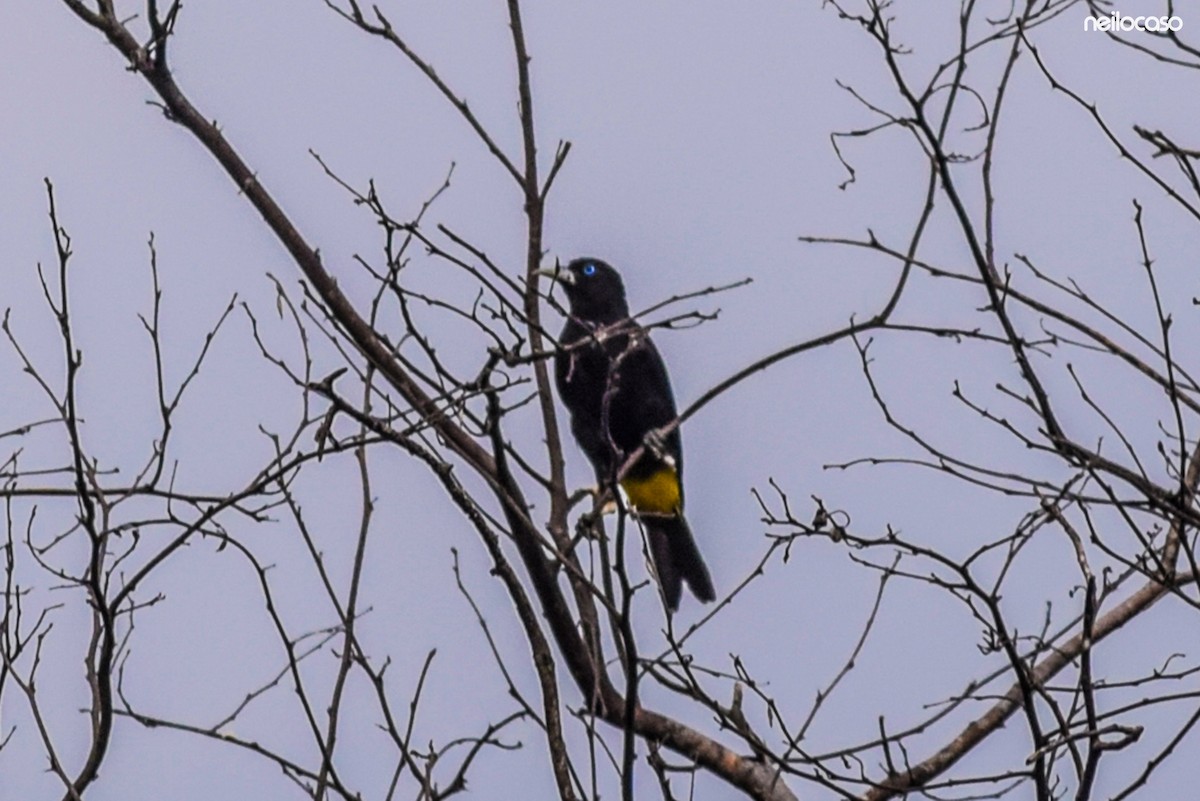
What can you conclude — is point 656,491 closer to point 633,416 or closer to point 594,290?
point 633,416

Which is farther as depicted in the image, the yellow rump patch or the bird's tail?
the yellow rump patch

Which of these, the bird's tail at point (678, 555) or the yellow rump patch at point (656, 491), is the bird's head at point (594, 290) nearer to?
the yellow rump patch at point (656, 491)

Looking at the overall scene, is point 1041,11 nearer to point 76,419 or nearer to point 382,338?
point 382,338

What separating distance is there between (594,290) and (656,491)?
0.85 metres

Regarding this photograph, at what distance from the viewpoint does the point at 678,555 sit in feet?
23.0

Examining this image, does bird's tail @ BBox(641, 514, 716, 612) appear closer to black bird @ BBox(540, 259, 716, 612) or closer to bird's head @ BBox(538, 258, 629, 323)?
black bird @ BBox(540, 259, 716, 612)

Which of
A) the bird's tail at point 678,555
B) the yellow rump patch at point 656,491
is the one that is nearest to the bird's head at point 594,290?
the yellow rump patch at point 656,491

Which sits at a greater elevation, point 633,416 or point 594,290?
point 594,290

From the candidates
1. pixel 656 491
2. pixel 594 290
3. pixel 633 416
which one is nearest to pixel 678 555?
pixel 656 491

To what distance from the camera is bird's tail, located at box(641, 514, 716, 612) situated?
687 centimetres

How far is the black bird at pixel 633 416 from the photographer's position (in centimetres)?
668

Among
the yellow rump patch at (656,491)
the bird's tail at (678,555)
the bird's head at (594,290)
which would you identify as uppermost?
the bird's head at (594,290)

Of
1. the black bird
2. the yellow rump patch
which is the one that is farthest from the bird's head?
the yellow rump patch

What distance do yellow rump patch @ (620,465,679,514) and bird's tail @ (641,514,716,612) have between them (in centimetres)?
5
